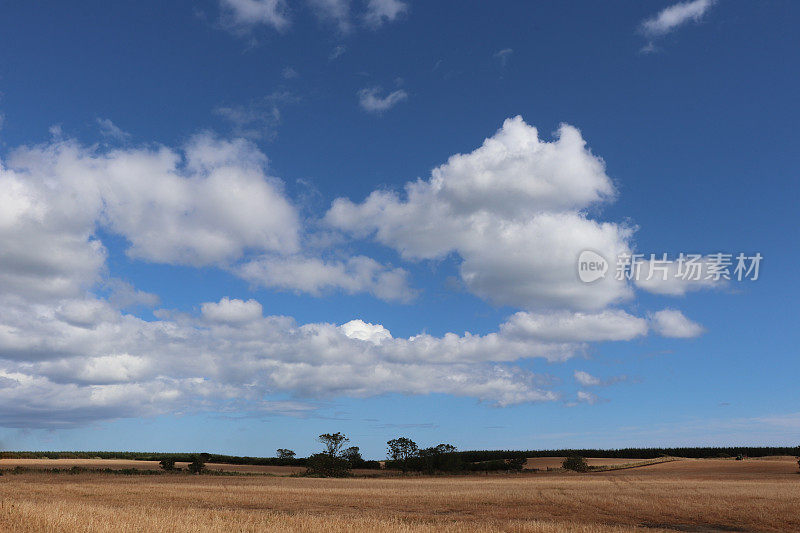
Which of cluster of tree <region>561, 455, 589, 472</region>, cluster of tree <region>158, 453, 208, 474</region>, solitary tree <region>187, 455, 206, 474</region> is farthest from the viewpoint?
cluster of tree <region>561, 455, 589, 472</region>

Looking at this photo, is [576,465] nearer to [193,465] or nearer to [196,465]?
[196,465]

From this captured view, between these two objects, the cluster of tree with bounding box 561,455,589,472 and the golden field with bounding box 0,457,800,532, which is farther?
the cluster of tree with bounding box 561,455,589,472

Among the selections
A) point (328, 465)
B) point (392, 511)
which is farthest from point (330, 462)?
point (392, 511)

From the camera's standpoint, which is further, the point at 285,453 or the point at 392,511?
the point at 285,453

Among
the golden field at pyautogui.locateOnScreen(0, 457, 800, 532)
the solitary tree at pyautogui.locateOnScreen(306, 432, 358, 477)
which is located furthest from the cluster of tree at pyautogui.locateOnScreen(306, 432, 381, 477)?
the golden field at pyautogui.locateOnScreen(0, 457, 800, 532)

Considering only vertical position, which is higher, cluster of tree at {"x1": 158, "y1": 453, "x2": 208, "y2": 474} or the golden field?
the golden field

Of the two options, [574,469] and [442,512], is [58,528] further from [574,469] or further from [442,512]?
[574,469]

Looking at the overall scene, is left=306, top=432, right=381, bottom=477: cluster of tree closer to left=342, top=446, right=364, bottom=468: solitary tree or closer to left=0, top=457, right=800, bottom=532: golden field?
left=342, top=446, right=364, bottom=468: solitary tree

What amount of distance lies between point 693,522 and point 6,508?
121 ft

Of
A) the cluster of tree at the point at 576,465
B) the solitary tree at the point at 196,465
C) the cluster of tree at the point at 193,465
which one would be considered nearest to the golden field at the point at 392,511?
the solitary tree at the point at 196,465

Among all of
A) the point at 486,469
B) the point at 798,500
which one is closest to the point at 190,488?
the point at 798,500

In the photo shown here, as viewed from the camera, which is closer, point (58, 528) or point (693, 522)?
point (58, 528)

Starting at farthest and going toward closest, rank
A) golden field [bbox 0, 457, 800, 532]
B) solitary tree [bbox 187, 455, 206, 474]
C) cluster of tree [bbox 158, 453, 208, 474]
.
Answer: cluster of tree [bbox 158, 453, 208, 474]
solitary tree [bbox 187, 455, 206, 474]
golden field [bbox 0, 457, 800, 532]

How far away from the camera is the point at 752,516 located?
36875 mm
